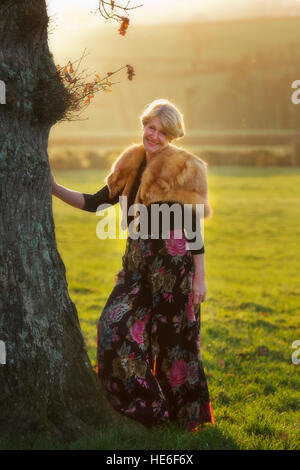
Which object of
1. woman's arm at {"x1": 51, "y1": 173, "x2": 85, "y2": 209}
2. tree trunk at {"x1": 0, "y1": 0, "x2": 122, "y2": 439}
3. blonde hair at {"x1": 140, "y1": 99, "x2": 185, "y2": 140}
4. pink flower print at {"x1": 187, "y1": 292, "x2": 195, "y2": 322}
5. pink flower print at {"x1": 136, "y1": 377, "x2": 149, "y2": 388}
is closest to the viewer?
tree trunk at {"x1": 0, "y1": 0, "x2": 122, "y2": 439}

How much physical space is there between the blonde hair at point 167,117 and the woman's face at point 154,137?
0.03 metres

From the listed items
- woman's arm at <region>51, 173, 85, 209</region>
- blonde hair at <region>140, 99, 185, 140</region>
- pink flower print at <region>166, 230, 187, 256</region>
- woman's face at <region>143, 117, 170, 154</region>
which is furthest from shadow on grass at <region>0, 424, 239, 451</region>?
blonde hair at <region>140, 99, 185, 140</region>

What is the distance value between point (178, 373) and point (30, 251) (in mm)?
1432

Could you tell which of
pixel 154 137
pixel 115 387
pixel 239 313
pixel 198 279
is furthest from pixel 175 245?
pixel 239 313

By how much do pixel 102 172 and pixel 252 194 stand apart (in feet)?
33.2

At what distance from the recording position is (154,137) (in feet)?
13.9

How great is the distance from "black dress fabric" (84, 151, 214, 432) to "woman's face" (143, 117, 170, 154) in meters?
0.23

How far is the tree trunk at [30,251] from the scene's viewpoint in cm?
352

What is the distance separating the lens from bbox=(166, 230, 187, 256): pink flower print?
166 inches

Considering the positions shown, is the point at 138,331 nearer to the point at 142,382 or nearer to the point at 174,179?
the point at 142,382

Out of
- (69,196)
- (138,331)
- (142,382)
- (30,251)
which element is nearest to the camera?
(30,251)

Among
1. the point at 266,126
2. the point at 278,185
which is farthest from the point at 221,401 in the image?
the point at 266,126

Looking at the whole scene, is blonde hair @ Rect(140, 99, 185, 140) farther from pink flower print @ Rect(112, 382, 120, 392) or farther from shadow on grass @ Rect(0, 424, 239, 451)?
shadow on grass @ Rect(0, 424, 239, 451)

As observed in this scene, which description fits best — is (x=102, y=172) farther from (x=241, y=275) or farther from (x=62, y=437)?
(x=62, y=437)
